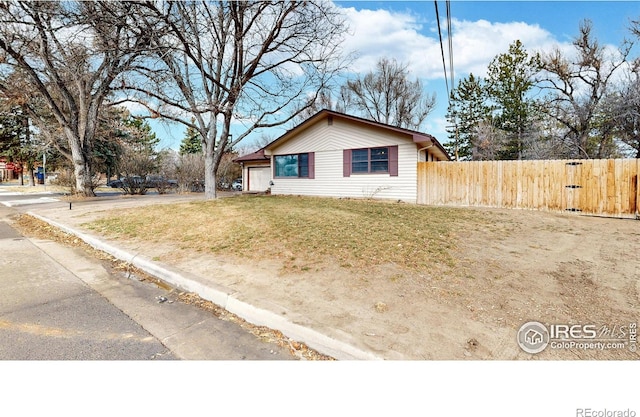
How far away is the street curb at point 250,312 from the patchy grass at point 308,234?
909 mm

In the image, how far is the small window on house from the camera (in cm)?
1359

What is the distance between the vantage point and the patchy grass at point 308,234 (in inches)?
184

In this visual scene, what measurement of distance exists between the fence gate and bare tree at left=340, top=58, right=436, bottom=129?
972 inches

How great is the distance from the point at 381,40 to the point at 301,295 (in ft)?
26.1

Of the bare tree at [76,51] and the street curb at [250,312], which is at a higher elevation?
the bare tree at [76,51]

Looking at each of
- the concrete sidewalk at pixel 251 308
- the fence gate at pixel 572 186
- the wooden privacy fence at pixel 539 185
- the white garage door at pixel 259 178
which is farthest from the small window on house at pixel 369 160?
the concrete sidewalk at pixel 251 308

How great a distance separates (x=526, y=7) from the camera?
7219 mm

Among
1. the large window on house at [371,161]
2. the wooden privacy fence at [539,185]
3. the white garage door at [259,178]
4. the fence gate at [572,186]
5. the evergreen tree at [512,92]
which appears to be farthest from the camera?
the evergreen tree at [512,92]

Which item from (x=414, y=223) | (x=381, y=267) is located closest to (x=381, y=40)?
(x=414, y=223)

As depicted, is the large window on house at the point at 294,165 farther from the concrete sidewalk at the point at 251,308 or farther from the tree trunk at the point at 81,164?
the concrete sidewalk at the point at 251,308

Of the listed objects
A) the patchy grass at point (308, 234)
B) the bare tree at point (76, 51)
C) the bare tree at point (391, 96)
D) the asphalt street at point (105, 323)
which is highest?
the bare tree at point (391, 96)

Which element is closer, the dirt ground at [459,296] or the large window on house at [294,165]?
the dirt ground at [459,296]
